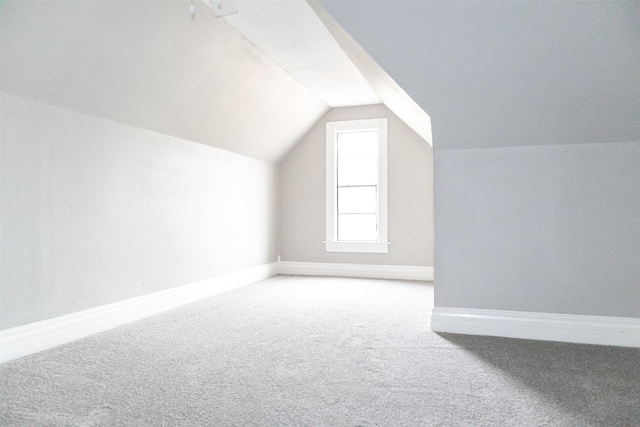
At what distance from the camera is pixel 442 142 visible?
285 cm

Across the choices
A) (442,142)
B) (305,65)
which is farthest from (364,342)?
(305,65)

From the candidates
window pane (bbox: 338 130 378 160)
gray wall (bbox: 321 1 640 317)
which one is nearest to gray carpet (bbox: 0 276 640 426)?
gray wall (bbox: 321 1 640 317)

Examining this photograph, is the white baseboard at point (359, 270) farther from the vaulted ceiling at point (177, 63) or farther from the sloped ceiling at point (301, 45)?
the sloped ceiling at point (301, 45)

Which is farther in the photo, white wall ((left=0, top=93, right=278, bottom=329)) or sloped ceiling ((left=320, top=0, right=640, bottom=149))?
white wall ((left=0, top=93, right=278, bottom=329))

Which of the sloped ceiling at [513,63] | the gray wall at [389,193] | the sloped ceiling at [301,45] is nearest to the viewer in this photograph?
the sloped ceiling at [513,63]

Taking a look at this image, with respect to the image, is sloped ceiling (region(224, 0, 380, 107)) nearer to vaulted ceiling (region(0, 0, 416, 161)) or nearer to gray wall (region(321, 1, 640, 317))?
vaulted ceiling (region(0, 0, 416, 161))

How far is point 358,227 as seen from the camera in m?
5.60

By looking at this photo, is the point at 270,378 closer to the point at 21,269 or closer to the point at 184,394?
the point at 184,394

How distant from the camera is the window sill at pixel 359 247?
5.37m

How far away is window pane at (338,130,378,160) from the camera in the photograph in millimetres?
5555

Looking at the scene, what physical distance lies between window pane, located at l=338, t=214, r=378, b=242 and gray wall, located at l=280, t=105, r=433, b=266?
0.77 ft

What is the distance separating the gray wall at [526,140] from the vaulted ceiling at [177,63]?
3.54 ft

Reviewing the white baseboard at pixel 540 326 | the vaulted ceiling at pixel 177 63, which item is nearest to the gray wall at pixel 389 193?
the vaulted ceiling at pixel 177 63

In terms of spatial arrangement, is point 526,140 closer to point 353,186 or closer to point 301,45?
point 301,45
